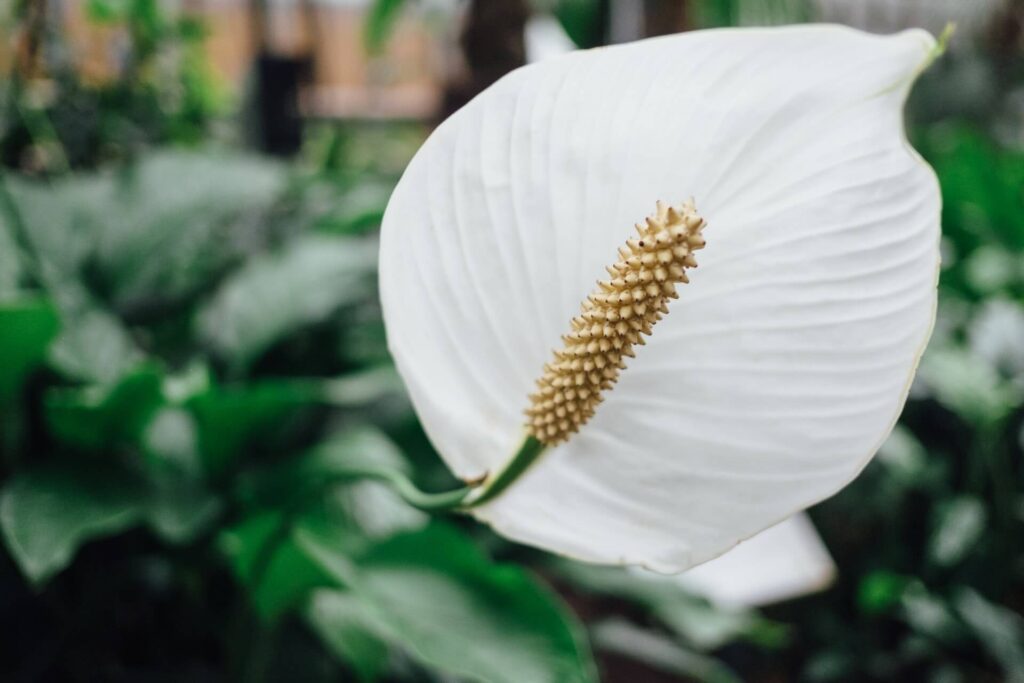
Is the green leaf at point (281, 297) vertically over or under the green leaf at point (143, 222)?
under

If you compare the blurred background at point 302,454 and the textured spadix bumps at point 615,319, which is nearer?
the textured spadix bumps at point 615,319

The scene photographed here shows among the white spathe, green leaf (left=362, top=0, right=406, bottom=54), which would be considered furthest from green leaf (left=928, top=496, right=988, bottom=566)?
green leaf (left=362, top=0, right=406, bottom=54)

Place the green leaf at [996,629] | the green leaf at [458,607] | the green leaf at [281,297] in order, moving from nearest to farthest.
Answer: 1. the green leaf at [458,607]
2. the green leaf at [281,297]
3. the green leaf at [996,629]

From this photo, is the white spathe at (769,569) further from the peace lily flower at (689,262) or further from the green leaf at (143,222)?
the green leaf at (143,222)

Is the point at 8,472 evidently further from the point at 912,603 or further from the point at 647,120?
the point at 912,603

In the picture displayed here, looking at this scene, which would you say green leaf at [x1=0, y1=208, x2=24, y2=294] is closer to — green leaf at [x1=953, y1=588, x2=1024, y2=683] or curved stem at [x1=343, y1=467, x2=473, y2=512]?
curved stem at [x1=343, y1=467, x2=473, y2=512]

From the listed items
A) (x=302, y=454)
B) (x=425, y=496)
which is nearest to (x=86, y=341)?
(x=302, y=454)

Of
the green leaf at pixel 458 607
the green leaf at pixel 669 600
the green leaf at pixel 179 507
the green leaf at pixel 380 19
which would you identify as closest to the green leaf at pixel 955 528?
the green leaf at pixel 669 600

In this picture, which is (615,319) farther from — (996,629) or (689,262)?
(996,629)

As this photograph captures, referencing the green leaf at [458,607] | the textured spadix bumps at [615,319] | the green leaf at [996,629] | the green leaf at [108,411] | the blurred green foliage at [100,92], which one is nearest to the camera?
the textured spadix bumps at [615,319]
